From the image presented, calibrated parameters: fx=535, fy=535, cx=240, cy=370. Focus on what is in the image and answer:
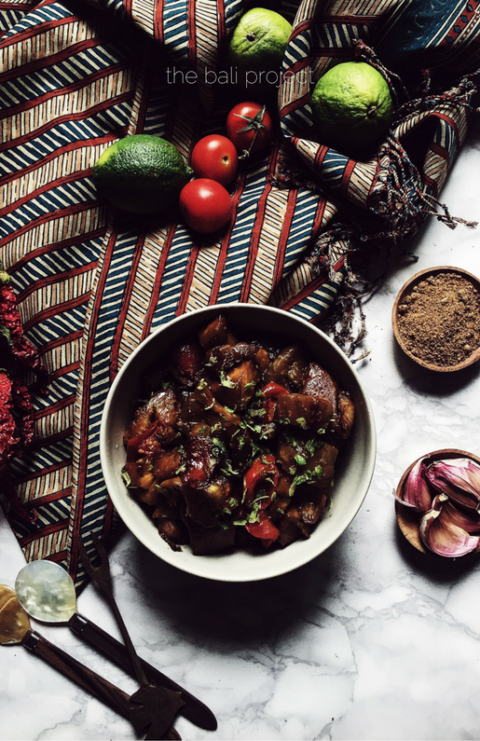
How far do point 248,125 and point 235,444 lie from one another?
1.01 meters

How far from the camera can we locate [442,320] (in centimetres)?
174

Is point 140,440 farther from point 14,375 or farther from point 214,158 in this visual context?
point 214,158

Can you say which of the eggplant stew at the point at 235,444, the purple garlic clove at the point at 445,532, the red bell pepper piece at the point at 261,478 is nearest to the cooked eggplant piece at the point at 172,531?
the eggplant stew at the point at 235,444

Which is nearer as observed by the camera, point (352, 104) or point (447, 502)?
point (352, 104)

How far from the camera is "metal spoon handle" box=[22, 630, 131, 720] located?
1806 mm

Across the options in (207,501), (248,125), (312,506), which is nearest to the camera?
(207,501)

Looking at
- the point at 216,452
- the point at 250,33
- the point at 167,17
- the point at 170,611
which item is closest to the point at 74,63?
the point at 167,17

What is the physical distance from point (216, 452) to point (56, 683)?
3.67ft

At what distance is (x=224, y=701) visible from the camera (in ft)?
6.04

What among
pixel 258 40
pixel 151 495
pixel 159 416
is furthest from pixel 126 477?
pixel 258 40

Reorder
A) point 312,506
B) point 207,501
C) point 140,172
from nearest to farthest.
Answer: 1. point 207,501
2. point 312,506
3. point 140,172

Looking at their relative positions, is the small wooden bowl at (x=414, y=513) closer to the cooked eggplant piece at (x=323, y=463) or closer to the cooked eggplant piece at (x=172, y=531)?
the cooked eggplant piece at (x=323, y=463)

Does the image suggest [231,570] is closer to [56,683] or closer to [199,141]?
[56,683]

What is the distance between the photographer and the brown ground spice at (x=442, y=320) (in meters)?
1.74
